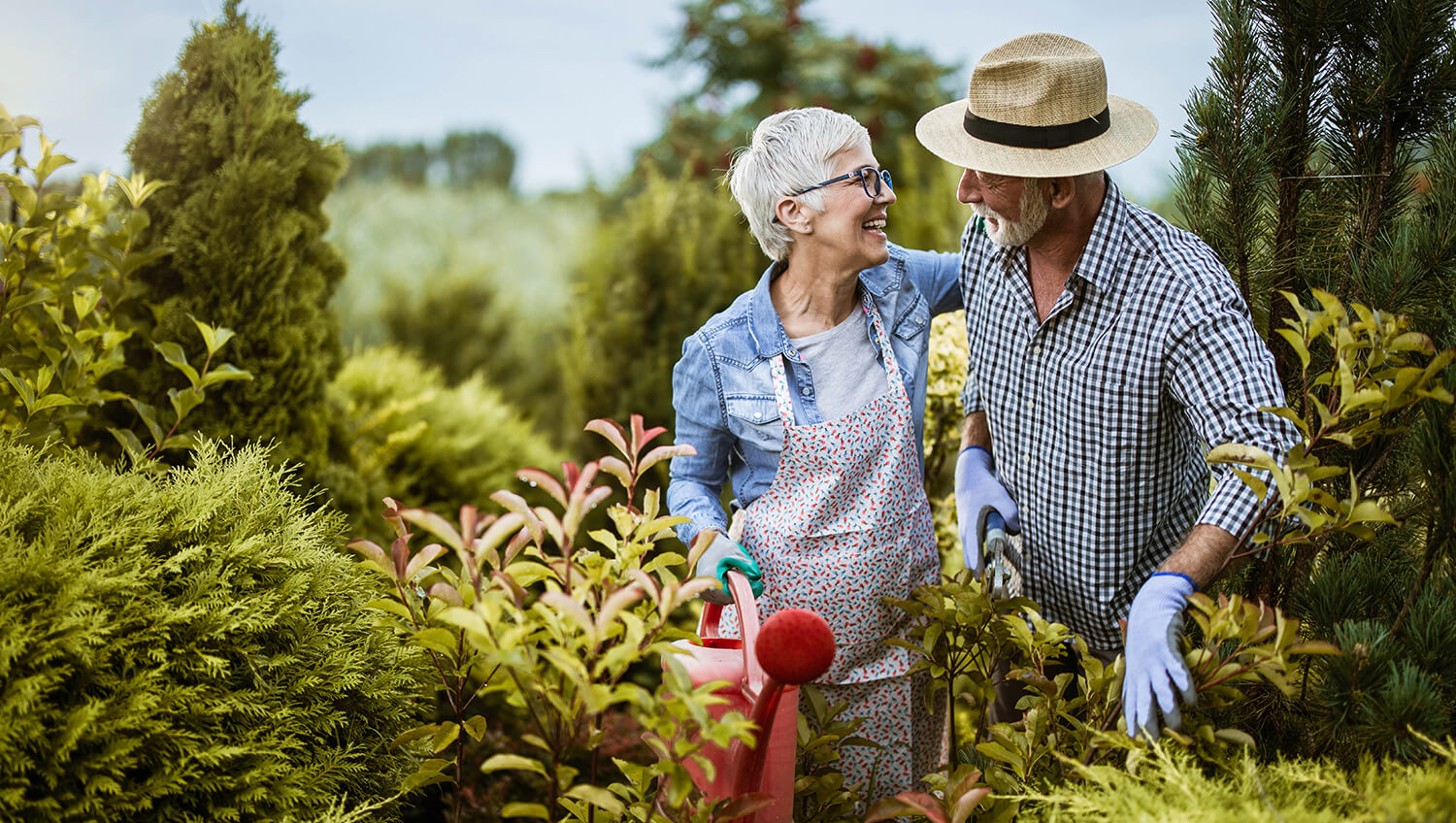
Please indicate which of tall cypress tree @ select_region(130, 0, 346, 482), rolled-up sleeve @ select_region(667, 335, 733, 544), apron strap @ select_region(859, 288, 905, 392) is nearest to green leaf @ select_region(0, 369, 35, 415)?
tall cypress tree @ select_region(130, 0, 346, 482)

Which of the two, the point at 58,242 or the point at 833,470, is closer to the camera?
the point at 833,470

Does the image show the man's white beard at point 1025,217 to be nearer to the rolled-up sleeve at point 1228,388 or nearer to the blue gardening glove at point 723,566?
the rolled-up sleeve at point 1228,388

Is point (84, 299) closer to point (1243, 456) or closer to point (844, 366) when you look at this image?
point (844, 366)

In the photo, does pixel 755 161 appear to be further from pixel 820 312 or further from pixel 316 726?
pixel 316 726

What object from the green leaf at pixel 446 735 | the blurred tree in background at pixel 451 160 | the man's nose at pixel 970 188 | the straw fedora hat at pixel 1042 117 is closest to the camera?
the green leaf at pixel 446 735

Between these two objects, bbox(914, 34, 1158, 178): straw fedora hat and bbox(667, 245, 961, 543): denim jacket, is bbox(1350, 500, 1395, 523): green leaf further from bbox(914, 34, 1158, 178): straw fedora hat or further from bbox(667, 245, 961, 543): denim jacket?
bbox(667, 245, 961, 543): denim jacket

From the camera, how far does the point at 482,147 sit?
39.8 feet

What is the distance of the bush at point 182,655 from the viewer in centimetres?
130

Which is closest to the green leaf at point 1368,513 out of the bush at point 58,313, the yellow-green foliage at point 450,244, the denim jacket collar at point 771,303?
the denim jacket collar at point 771,303

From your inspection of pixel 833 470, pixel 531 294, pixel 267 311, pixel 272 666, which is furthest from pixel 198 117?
pixel 531 294

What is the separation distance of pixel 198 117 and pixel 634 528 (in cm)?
220

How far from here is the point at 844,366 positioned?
207 cm

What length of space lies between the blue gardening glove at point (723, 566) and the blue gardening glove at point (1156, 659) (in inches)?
26.2

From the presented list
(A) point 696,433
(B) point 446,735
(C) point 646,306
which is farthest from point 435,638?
(C) point 646,306
